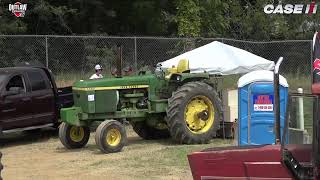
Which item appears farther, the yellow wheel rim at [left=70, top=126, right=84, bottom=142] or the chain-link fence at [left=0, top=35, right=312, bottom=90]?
the chain-link fence at [left=0, top=35, right=312, bottom=90]

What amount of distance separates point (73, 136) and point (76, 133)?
0.45 ft

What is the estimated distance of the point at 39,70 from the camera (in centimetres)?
1599

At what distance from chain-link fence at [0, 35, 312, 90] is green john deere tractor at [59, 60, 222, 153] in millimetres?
5869

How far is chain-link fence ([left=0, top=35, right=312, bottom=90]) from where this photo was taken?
815 inches

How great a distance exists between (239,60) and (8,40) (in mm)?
7658

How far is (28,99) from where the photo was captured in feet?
50.4

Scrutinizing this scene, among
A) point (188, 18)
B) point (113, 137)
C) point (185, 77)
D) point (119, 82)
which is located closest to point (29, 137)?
Result: point (119, 82)

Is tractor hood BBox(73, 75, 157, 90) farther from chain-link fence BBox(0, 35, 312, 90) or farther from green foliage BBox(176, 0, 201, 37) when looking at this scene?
green foliage BBox(176, 0, 201, 37)

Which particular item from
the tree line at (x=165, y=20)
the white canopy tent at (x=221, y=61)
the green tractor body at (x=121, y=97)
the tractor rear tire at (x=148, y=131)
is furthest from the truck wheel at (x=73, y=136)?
the tree line at (x=165, y=20)

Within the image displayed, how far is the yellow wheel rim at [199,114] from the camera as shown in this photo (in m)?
14.2

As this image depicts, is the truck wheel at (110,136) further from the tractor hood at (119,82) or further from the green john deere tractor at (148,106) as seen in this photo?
the tractor hood at (119,82)

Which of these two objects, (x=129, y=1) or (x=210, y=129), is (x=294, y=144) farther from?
(x=129, y=1)

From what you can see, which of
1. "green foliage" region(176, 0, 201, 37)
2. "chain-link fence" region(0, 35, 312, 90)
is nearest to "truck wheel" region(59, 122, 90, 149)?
"chain-link fence" region(0, 35, 312, 90)

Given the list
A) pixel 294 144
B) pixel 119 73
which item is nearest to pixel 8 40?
pixel 119 73
